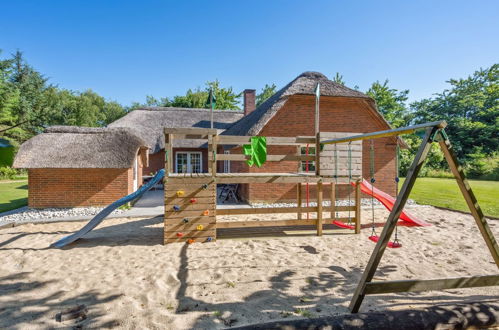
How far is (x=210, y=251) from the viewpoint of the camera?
18.4ft

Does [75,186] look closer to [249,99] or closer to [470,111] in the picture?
[249,99]

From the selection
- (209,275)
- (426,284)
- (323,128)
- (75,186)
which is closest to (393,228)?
(426,284)

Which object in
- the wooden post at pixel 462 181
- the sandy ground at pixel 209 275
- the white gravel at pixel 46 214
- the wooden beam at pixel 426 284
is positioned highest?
the wooden post at pixel 462 181

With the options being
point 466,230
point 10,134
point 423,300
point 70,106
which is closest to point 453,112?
point 466,230

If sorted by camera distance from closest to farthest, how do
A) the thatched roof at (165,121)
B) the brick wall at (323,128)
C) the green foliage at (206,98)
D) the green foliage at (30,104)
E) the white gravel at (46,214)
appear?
the white gravel at (46,214) → the brick wall at (323,128) → the thatched roof at (165,121) → the green foliage at (30,104) → the green foliage at (206,98)

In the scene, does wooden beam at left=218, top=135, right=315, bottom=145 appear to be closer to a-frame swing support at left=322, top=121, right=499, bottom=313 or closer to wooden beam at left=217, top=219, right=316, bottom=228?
wooden beam at left=217, top=219, right=316, bottom=228

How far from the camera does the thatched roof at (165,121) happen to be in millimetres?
17781

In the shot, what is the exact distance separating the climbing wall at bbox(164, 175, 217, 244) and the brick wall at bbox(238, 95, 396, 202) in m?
4.66

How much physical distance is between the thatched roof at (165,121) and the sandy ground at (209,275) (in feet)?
36.5

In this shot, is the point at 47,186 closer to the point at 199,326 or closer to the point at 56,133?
the point at 56,133

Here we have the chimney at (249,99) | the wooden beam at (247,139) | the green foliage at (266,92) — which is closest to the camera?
the wooden beam at (247,139)

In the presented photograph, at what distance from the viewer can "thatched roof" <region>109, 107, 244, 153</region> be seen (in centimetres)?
1778

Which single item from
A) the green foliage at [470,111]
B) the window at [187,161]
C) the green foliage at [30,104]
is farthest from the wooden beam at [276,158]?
the green foliage at [470,111]

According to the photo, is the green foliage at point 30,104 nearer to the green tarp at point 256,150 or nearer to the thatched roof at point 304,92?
the thatched roof at point 304,92
